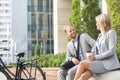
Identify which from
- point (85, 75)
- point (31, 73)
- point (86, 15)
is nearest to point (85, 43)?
point (85, 75)

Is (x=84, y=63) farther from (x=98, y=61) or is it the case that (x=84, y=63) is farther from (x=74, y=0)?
(x=74, y=0)

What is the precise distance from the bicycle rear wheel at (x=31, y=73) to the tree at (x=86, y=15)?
9.24m

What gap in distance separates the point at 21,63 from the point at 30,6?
55.2 m

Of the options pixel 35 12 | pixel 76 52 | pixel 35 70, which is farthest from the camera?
pixel 35 12

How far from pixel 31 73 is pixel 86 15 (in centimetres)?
977

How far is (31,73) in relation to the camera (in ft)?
32.1

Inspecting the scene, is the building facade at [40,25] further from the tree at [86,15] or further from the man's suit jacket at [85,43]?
the man's suit jacket at [85,43]

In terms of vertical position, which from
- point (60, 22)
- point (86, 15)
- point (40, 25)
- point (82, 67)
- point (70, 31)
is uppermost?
point (70, 31)

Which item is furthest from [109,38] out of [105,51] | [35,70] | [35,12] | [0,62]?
[35,12]

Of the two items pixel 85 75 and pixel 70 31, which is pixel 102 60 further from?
pixel 70 31

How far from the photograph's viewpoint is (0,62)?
33.3ft

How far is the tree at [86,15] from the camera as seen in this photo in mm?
19067

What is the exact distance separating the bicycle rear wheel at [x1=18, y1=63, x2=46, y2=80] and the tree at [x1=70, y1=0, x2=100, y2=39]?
30.3ft

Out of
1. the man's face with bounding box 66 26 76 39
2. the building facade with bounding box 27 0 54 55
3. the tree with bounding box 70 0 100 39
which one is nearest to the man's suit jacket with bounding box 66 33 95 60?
the man's face with bounding box 66 26 76 39
